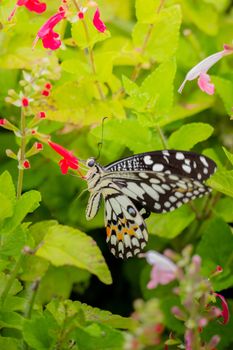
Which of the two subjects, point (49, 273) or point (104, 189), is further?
point (49, 273)

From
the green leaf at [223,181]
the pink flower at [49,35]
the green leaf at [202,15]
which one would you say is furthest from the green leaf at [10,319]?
the green leaf at [202,15]

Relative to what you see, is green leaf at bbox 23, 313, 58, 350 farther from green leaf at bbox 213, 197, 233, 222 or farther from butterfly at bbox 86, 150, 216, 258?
green leaf at bbox 213, 197, 233, 222

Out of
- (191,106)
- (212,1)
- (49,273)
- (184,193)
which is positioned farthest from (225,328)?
(212,1)

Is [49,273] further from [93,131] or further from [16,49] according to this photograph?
[16,49]

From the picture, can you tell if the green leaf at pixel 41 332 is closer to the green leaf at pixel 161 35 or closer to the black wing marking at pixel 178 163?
the black wing marking at pixel 178 163

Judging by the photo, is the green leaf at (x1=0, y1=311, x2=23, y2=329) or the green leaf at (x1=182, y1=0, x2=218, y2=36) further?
the green leaf at (x1=182, y1=0, x2=218, y2=36)

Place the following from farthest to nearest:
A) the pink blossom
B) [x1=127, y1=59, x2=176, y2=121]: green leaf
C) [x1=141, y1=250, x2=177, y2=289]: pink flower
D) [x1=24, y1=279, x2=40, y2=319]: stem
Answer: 1. [x1=127, y1=59, x2=176, y2=121]: green leaf
2. the pink blossom
3. [x1=24, y1=279, x2=40, y2=319]: stem
4. [x1=141, y1=250, x2=177, y2=289]: pink flower

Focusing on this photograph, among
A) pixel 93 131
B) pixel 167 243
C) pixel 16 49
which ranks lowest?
pixel 167 243

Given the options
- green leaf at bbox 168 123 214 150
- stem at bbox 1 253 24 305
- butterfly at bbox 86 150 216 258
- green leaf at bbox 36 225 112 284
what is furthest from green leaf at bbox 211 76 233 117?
stem at bbox 1 253 24 305
